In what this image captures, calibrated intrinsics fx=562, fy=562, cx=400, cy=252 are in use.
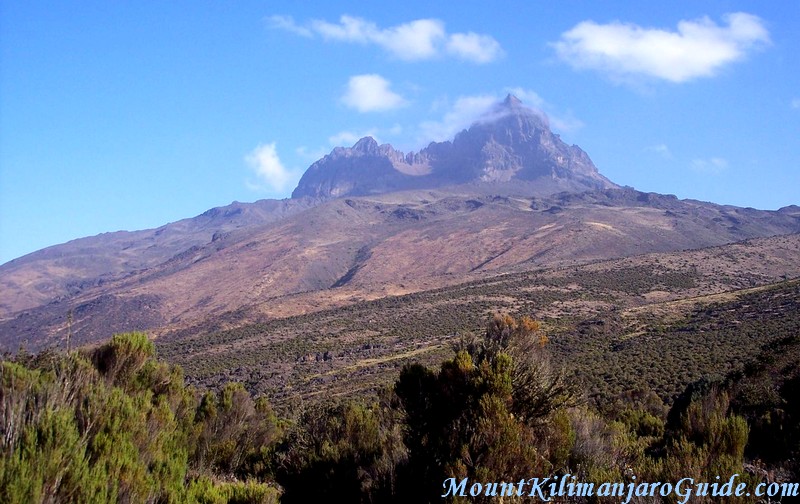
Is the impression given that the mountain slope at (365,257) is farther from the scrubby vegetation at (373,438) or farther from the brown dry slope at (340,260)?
the scrubby vegetation at (373,438)

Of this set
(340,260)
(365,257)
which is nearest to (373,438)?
(365,257)

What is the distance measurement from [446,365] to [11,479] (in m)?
6.34

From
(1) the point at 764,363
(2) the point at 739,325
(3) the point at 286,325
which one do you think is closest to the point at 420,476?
(1) the point at 764,363

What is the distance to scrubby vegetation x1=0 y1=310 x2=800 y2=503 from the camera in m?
5.74

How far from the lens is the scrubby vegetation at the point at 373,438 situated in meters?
5.74

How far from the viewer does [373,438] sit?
12.7 metres

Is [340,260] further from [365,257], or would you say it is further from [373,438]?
[373,438]

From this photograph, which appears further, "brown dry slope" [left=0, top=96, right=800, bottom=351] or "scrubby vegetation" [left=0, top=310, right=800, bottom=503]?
"brown dry slope" [left=0, top=96, right=800, bottom=351]

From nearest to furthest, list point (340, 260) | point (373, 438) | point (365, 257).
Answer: point (373, 438) → point (365, 257) → point (340, 260)

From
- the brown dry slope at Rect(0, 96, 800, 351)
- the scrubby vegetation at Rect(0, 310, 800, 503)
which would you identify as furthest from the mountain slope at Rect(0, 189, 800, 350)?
the scrubby vegetation at Rect(0, 310, 800, 503)

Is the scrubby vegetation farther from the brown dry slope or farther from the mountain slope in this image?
Answer: the mountain slope

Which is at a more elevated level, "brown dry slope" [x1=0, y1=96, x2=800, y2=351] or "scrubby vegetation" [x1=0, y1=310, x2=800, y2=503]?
"brown dry slope" [x1=0, y1=96, x2=800, y2=351]

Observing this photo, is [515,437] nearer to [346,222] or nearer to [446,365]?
[446,365]

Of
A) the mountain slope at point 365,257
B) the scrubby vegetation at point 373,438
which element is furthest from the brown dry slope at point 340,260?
the scrubby vegetation at point 373,438
